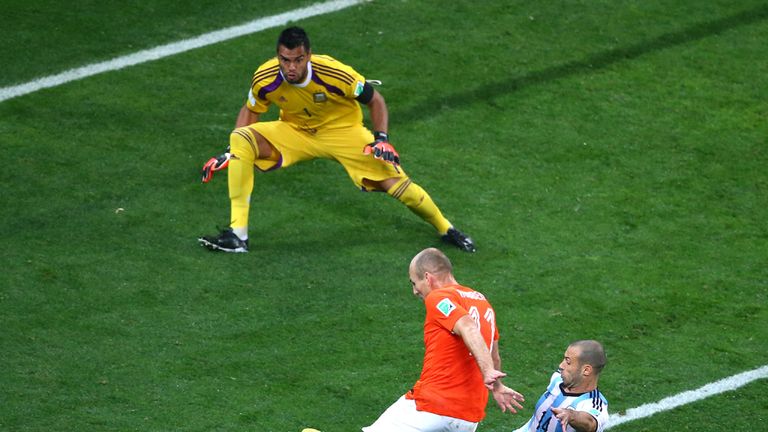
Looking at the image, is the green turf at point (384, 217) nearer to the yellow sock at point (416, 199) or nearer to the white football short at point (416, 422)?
the yellow sock at point (416, 199)

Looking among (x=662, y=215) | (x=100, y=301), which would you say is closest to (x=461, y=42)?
(x=662, y=215)

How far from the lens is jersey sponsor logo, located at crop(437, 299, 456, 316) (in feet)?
21.5

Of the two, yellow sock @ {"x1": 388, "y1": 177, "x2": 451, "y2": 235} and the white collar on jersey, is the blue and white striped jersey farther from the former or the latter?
the white collar on jersey

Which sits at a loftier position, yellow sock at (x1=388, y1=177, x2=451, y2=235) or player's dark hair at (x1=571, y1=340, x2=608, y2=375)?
player's dark hair at (x1=571, y1=340, x2=608, y2=375)

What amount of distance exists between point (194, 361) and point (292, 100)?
2504mm

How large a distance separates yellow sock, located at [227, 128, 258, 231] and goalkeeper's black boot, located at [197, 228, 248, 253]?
73 millimetres

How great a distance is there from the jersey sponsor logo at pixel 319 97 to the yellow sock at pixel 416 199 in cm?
87

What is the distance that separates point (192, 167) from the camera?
11.1 meters

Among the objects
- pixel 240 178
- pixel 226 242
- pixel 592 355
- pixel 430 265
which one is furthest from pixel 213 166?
pixel 592 355

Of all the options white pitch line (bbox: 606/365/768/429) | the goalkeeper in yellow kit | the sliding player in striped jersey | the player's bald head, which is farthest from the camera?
the goalkeeper in yellow kit

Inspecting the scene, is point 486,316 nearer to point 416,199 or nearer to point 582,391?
point 582,391

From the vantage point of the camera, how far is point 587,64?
507 inches

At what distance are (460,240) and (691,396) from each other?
2.47 m

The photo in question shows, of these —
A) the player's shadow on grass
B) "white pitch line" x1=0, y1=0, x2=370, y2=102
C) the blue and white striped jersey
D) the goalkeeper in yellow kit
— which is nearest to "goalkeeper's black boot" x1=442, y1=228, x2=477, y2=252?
the goalkeeper in yellow kit
